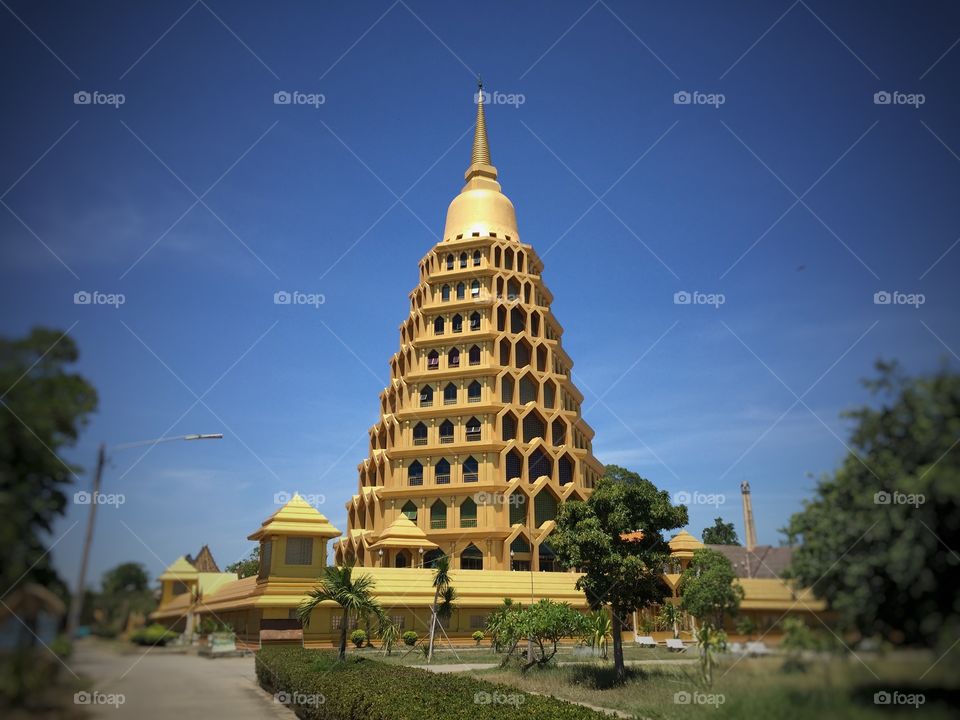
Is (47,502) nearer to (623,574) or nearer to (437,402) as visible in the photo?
(623,574)

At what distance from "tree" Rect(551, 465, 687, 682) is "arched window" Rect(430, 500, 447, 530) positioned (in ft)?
69.1

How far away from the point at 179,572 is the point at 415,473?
147 ft

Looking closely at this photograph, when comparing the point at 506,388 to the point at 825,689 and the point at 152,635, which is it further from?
the point at 825,689

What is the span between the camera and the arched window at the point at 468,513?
45.3 meters

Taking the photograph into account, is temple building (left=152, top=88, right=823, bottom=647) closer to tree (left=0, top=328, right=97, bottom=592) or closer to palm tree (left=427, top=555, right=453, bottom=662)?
palm tree (left=427, top=555, right=453, bottom=662)

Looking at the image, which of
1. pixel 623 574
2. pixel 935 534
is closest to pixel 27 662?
pixel 935 534

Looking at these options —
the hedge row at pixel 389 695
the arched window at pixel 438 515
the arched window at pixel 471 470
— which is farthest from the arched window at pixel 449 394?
the hedge row at pixel 389 695

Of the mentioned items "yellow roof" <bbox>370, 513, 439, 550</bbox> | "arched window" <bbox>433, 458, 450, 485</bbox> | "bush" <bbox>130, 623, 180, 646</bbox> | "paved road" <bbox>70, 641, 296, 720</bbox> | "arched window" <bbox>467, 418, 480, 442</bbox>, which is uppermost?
"arched window" <bbox>467, 418, 480, 442</bbox>

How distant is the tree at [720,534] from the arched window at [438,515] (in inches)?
1672

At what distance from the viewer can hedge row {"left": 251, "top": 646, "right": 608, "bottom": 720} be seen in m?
11.2

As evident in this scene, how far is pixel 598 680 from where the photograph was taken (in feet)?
72.0

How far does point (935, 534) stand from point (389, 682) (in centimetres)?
1338

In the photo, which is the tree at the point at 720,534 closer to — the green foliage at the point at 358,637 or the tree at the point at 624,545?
the tree at the point at 624,545

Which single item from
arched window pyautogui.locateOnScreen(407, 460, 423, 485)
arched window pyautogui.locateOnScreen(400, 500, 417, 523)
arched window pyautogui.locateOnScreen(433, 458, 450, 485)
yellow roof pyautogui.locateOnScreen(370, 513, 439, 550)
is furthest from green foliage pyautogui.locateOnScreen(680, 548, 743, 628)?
arched window pyautogui.locateOnScreen(407, 460, 423, 485)
